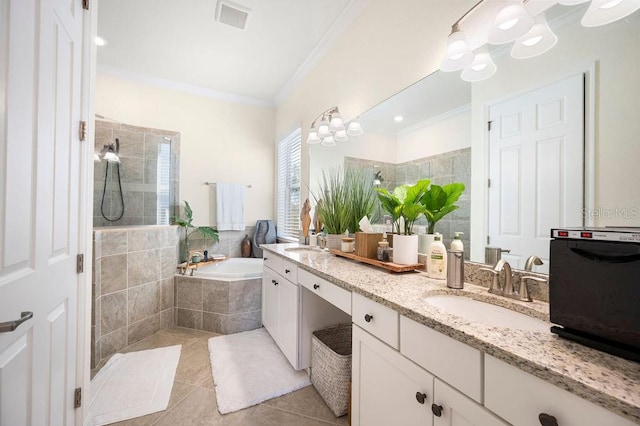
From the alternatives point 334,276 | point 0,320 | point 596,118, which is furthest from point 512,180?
point 0,320

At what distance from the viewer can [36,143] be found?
0.87 metres

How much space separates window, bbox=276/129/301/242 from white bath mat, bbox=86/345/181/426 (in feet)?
5.66

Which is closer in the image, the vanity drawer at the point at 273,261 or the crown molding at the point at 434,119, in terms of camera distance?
the crown molding at the point at 434,119

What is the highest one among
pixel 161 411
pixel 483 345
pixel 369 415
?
pixel 483 345

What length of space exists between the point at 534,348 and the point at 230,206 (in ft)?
11.1

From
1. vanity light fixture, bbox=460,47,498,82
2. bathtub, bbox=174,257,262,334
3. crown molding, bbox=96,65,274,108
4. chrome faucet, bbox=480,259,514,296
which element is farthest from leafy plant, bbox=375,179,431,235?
crown molding, bbox=96,65,274,108

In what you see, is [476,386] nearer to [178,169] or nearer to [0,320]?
[0,320]

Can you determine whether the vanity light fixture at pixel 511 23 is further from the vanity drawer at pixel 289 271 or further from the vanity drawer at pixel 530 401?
the vanity drawer at pixel 289 271

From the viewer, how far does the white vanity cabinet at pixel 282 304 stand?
1.77 m

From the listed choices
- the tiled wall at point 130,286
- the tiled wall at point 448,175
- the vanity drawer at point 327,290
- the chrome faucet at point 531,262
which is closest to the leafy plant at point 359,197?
the tiled wall at point 448,175

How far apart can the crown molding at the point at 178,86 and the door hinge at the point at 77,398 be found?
3213 millimetres

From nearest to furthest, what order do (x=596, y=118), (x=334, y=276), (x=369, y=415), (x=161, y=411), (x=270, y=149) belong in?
(x=596, y=118), (x=369, y=415), (x=334, y=276), (x=161, y=411), (x=270, y=149)

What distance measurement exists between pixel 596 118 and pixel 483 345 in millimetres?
839

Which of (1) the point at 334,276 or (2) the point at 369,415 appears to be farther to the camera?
(1) the point at 334,276
